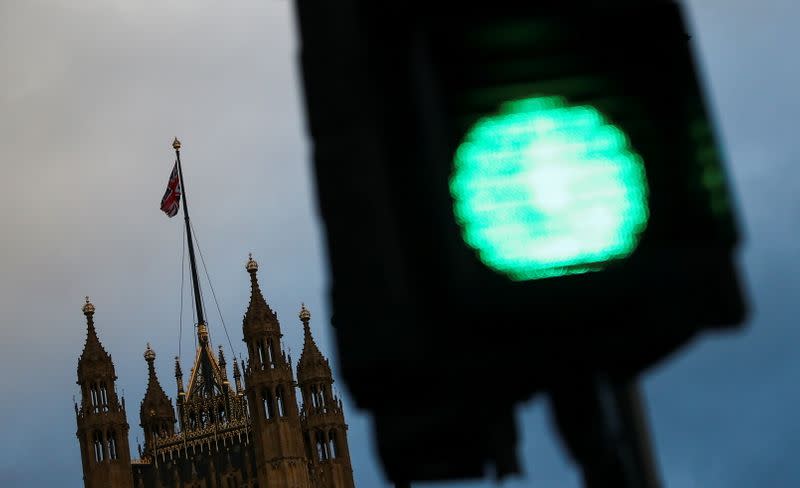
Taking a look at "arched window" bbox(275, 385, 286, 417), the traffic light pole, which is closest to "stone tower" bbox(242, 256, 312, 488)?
"arched window" bbox(275, 385, 286, 417)

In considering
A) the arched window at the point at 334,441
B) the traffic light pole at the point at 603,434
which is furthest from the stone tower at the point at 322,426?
the traffic light pole at the point at 603,434

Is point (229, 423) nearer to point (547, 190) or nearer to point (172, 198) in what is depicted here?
point (172, 198)

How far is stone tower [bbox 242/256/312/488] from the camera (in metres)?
72.4

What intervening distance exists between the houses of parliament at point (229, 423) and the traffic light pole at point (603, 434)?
68.9m

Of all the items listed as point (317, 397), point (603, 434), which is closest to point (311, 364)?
point (317, 397)

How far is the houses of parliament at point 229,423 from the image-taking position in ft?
240

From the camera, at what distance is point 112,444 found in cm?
7419

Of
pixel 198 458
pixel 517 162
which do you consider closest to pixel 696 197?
pixel 517 162

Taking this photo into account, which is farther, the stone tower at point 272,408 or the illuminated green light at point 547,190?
the stone tower at point 272,408

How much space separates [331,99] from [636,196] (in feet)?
2.34

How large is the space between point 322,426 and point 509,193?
72072mm

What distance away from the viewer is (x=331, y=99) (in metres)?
3.68

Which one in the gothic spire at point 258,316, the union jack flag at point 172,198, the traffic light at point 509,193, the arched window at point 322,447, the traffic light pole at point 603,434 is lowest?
the traffic light pole at point 603,434

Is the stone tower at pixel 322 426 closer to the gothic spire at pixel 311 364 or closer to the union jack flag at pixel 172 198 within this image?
the gothic spire at pixel 311 364
